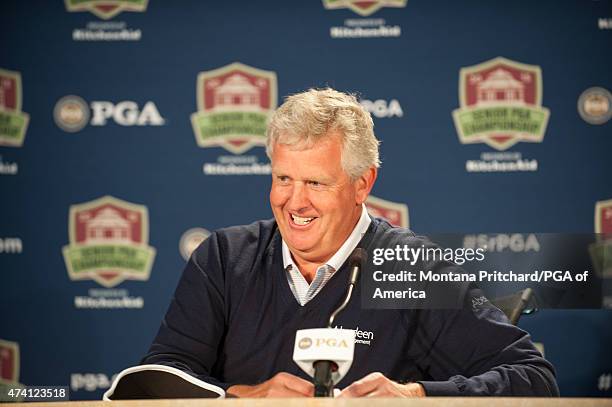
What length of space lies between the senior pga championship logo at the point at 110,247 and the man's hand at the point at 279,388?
190cm

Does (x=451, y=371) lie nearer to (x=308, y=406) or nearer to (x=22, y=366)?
(x=308, y=406)

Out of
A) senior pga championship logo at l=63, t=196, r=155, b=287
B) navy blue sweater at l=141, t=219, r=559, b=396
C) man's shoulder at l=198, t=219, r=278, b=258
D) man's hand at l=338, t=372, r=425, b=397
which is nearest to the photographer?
man's hand at l=338, t=372, r=425, b=397

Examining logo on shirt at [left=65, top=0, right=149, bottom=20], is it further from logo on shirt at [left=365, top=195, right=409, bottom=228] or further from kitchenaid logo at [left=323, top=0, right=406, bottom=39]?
logo on shirt at [left=365, top=195, right=409, bottom=228]

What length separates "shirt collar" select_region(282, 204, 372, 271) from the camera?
220cm

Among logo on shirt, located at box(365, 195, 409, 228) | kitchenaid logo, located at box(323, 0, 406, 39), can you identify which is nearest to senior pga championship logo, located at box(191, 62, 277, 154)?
kitchenaid logo, located at box(323, 0, 406, 39)

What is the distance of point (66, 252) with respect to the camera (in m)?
3.79

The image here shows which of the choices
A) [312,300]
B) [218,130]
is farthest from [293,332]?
[218,130]

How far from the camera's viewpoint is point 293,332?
2129mm

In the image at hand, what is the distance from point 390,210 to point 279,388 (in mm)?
1944

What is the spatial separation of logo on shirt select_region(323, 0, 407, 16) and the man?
1.65m

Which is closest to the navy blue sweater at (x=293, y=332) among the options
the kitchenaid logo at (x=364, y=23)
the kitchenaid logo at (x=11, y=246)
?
the kitchenaid logo at (x=364, y=23)

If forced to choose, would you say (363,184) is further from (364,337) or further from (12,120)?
(12,120)

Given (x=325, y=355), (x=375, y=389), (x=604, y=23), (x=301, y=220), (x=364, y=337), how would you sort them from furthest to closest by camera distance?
(x=604, y=23) → (x=301, y=220) → (x=364, y=337) → (x=375, y=389) → (x=325, y=355)

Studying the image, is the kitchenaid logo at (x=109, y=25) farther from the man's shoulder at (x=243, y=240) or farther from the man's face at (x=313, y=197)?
the man's face at (x=313, y=197)
